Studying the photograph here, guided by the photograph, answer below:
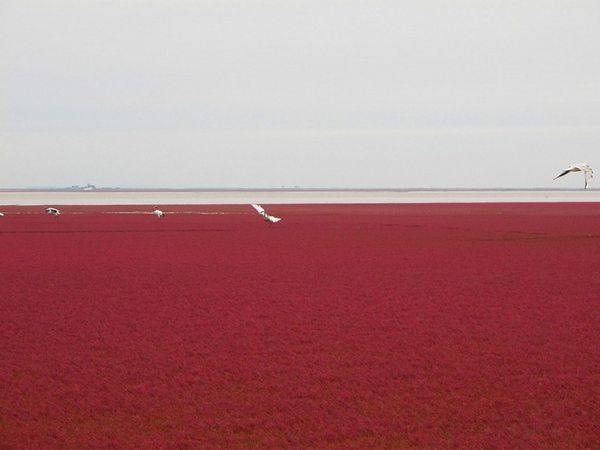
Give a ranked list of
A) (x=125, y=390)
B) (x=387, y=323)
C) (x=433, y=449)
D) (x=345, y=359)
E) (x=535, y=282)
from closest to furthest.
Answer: (x=433, y=449), (x=125, y=390), (x=345, y=359), (x=387, y=323), (x=535, y=282)

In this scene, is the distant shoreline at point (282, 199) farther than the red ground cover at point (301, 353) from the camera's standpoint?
Yes

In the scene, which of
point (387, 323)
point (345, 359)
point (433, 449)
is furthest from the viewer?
point (387, 323)

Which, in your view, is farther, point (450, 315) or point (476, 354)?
point (450, 315)

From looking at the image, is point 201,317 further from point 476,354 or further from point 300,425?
point 300,425

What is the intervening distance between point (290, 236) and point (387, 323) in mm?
18773

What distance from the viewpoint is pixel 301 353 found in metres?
9.80

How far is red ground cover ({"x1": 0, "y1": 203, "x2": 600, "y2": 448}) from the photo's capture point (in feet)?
23.4

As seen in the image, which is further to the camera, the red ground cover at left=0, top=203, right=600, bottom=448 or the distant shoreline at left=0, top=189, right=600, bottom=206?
the distant shoreline at left=0, top=189, right=600, bottom=206

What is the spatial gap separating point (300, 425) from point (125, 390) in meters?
2.01

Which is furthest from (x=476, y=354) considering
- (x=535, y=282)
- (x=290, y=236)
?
(x=290, y=236)

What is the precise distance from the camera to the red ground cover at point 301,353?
7.14m

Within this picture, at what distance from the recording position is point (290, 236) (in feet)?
99.8

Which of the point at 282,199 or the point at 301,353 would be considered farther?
the point at 282,199

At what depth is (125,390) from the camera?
8.29 m
